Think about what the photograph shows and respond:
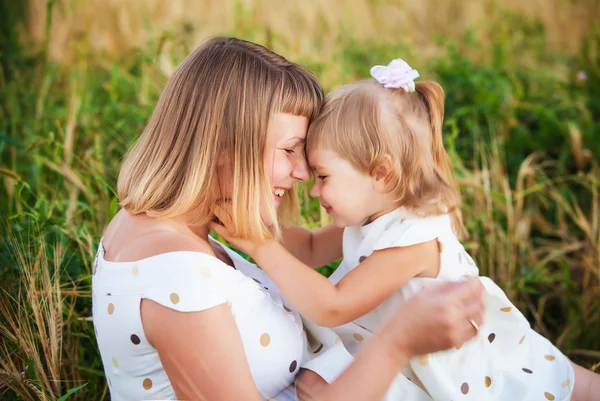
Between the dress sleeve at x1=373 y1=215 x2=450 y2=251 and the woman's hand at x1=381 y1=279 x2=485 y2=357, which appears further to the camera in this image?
the dress sleeve at x1=373 y1=215 x2=450 y2=251

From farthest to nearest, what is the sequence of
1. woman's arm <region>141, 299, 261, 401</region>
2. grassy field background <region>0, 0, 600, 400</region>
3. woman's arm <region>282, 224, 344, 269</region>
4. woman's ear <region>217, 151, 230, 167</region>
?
woman's arm <region>282, 224, 344, 269</region>, grassy field background <region>0, 0, 600, 400</region>, woman's ear <region>217, 151, 230, 167</region>, woman's arm <region>141, 299, 261, 401</region>

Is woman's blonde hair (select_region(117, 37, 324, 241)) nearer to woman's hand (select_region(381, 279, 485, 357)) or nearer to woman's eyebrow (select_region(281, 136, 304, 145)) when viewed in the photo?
woman's eyebrow (select_region(281, 136, 304, 145))

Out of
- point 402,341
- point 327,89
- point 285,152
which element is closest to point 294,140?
point 285,152

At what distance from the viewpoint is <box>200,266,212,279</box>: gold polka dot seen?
1.49 meters

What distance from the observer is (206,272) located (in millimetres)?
1495

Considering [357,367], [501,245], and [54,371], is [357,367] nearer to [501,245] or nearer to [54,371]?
[54,371]

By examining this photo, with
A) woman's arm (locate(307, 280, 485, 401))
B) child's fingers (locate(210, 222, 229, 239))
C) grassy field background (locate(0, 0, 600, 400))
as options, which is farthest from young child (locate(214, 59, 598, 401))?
grassy field background (locate(0, 0, 600, 400))

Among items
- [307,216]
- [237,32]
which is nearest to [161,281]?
[307,216]

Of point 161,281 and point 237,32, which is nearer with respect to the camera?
point 161,281

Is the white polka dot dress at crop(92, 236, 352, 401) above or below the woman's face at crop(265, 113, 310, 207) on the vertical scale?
below

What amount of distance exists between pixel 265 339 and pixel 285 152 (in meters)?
0.50

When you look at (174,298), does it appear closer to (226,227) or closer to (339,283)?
(226,227)

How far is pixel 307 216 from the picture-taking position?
105 inches

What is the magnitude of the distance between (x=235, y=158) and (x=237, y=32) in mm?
3495
